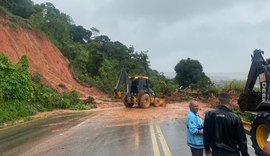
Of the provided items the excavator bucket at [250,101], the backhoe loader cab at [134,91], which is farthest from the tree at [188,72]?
the excavator bucket at [250,101]

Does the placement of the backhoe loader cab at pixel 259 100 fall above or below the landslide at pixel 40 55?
below

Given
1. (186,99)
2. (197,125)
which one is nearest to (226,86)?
(186,99)

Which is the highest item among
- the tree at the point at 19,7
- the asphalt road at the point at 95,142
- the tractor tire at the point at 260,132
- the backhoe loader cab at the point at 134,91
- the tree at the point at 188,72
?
the tree at the point at 19,7

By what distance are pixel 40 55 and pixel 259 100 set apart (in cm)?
4227

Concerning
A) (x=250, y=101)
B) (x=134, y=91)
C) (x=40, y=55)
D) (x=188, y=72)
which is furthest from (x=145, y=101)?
(x=188, y=72)

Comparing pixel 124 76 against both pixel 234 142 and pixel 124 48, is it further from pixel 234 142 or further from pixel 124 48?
pixel 124 48

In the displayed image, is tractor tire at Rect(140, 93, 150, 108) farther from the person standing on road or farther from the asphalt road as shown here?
the person standing on road

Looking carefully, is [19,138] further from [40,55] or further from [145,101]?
[40,55]

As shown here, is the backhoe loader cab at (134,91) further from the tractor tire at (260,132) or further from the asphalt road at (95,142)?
the tractor tire at (260,132)

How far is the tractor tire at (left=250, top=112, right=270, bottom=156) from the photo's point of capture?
9203mm

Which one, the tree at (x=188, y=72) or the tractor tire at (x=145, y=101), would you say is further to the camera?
the tree at (x=188, y=72)

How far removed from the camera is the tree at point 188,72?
6631cm

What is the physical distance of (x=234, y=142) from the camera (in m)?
5.93

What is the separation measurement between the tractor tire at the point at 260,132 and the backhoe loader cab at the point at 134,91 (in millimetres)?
22469
